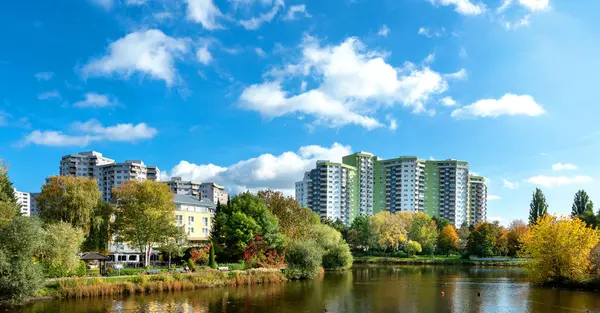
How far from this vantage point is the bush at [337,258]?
84562 mm

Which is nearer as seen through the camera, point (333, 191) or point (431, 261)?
point (431, 261)

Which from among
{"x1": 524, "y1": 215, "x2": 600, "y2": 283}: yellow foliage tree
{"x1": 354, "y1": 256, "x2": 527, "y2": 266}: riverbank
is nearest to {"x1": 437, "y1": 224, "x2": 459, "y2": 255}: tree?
{"x1": 354, "y1": 256, "x2": 527, "y2": 266}: riverbank

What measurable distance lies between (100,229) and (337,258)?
141ft

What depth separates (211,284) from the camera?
56.5m

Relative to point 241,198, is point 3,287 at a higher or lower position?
lower

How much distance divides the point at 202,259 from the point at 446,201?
141267mm

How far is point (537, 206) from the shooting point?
12550 centimetres

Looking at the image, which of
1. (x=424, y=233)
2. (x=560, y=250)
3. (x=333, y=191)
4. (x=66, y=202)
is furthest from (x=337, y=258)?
(x=333, y=191)

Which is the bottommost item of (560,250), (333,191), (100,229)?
(560,250)

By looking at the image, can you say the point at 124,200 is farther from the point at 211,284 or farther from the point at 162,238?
the point at 211,284

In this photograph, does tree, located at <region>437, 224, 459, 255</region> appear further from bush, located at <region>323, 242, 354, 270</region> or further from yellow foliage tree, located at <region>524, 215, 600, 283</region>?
yellow foliage tree, located at <region>524, 215, 600, 283</region>

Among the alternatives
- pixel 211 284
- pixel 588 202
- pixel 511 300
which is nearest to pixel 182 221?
pixel 211 284

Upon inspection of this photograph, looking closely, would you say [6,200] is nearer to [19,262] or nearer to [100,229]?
[100,229]

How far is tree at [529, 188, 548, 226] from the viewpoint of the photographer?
408ft
